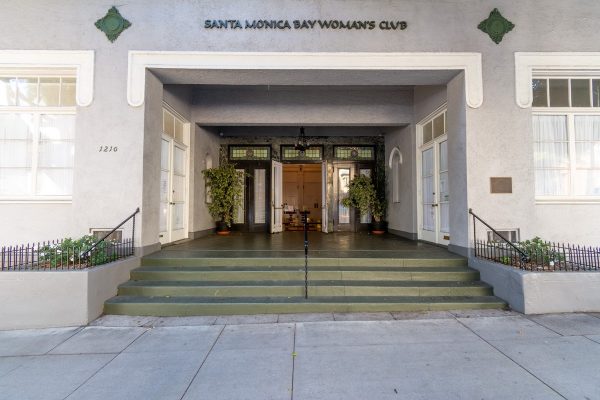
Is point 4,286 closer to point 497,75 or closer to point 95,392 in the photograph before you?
point 95,392

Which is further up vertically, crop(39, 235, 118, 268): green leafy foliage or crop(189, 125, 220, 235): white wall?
crop(189, 125, 220, 235): white wall

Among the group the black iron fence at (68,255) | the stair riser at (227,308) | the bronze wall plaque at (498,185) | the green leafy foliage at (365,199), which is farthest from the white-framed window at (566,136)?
the black iron fence at (68,255)

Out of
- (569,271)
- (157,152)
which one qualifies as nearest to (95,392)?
(157,152)

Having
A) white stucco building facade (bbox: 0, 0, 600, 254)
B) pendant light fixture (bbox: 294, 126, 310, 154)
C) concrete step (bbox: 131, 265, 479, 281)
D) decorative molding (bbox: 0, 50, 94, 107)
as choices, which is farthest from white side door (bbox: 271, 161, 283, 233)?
decorative molding (bbox: 0, 50, 94, 107)

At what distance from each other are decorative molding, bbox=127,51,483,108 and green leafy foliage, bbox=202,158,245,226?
330 cm

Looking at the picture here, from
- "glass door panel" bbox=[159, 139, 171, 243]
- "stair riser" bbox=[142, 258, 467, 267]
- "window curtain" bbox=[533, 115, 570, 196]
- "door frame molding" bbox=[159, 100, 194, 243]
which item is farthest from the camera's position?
"door frame molding" bbox=[159, 100, 194, 243]

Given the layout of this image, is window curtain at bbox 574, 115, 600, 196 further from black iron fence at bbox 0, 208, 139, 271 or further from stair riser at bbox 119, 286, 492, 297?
black iron fence at bbox 0, 208, 139, 271

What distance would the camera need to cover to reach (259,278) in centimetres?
495

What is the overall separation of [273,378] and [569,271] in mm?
4232

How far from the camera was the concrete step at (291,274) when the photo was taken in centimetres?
495

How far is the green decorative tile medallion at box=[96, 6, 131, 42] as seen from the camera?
5551 mm

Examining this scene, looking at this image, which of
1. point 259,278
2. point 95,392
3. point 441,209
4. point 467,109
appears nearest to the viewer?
point 95,392

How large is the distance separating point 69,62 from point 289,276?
5299 mm

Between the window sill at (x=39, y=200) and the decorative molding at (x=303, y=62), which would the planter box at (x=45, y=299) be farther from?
the decorative molding at (x=303, y=62)
